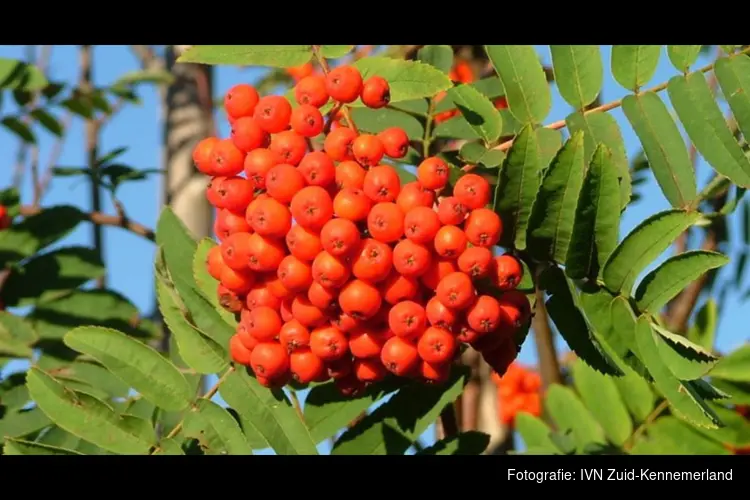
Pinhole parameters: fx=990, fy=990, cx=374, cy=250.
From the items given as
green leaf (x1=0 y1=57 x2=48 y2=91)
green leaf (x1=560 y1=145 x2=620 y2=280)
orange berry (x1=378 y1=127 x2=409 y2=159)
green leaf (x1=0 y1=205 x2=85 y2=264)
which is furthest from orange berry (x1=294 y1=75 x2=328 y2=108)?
green leaf (x1=0 y1=57 x2=48 y2=91)

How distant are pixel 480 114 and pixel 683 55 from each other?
0.35m

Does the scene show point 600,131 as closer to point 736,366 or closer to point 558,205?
point 558,205

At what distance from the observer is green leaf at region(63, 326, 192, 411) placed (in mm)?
1687

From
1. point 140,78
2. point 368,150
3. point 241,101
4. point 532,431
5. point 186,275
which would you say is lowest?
point 532,431

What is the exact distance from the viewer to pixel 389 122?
6.28 feet

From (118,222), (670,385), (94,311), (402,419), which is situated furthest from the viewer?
(118,222)

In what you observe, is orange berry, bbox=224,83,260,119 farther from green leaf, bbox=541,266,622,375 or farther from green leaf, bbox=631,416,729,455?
green leaf, bbox=631,416,729,455

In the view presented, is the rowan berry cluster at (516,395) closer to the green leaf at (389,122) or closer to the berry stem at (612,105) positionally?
the green leaf at (389,122)

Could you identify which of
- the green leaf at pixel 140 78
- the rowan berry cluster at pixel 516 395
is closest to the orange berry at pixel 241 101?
the green leaf at pixel 140 78

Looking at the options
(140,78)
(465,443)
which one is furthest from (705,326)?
(140,78)
